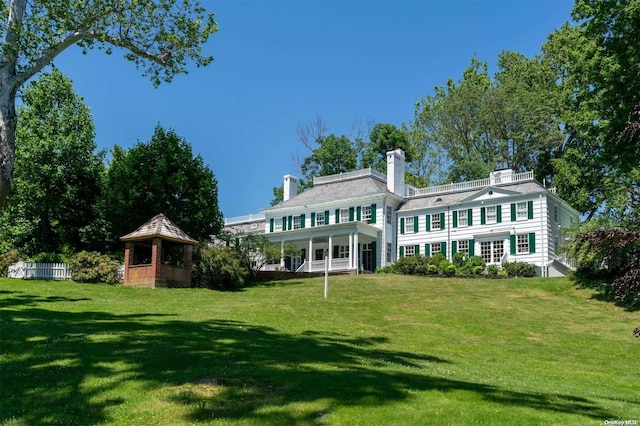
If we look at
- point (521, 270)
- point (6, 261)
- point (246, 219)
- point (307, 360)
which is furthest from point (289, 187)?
point (307, 360)

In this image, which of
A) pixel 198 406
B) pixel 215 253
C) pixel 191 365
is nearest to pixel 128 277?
pixel 215 253

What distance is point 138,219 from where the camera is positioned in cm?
3114

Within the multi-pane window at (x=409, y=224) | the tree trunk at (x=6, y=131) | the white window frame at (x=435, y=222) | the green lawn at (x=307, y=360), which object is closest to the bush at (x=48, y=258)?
Answer: the green lawn at (x=307, y=360)

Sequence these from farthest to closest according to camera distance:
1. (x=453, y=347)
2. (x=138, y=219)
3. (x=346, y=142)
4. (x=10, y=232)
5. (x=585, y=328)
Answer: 1. (x=346, y=142)
2. (x=10, y=232)
3. (x=138, y=219)
4. (x=585, y=328)
5. (x=453, y=347)

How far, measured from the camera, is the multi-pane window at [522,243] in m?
36.3

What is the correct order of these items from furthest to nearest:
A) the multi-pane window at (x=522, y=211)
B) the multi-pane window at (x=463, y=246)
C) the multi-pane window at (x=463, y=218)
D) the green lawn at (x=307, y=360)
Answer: the multi-pane window at (x=463, y=218), the multi-pane window at (x=463, y=246), the multi-pane window at (x=522, y=211), the green lawn at (x=307, y=360)

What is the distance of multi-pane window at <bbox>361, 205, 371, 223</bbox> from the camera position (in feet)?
141

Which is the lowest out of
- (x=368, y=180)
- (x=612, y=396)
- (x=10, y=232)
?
(x=612, y=396)

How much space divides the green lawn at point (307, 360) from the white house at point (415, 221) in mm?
13319

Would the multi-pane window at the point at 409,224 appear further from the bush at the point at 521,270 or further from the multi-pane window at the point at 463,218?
the bush at the point at 521,270

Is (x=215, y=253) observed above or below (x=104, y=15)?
below

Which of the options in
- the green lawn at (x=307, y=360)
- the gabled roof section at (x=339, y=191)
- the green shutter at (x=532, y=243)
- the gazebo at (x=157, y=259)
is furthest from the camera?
the gabled roof section at (x=339, y=191)

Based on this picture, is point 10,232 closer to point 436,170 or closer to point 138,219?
point 138,219

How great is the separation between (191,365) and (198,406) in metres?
1.96
